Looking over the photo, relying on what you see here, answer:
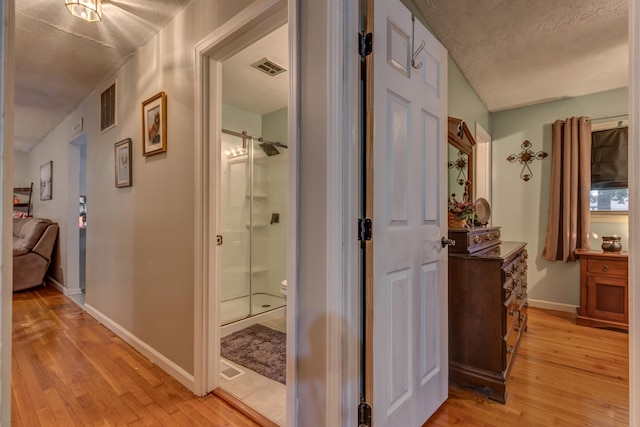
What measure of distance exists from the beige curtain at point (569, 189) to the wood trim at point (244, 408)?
350 centimetres

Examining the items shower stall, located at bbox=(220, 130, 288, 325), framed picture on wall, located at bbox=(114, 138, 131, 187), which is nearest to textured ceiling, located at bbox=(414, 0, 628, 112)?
shower stall, located at bbox=(220, 130, 288, 325)

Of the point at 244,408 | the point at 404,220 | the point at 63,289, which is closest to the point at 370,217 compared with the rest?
the point at 404,220

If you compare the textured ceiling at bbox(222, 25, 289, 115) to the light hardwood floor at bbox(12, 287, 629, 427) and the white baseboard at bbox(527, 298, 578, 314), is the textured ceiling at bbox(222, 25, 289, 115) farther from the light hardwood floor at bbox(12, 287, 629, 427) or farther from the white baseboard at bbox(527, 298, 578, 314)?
the white baseboard at bbox(527, 298, 578, 314)

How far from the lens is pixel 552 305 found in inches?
139

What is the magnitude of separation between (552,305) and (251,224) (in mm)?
3635

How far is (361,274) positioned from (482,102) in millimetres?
3287

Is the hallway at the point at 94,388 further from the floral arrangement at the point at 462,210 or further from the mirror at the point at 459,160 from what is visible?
the mirror at the point at 459,160

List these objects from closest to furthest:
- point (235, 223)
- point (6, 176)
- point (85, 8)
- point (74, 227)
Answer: point (6, 176), point (85, 8), point (235, 223), point (74, 227)

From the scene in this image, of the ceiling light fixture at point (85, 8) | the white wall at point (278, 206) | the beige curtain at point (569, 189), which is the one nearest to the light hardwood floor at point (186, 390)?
the beige curtain at point (569, 189)

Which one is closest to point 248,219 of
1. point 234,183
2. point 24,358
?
point 234,183

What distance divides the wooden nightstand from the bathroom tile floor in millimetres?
3113

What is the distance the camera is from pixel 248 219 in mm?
3588

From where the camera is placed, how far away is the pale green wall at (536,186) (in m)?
3.35

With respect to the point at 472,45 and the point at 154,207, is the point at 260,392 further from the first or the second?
the point at 472,45
